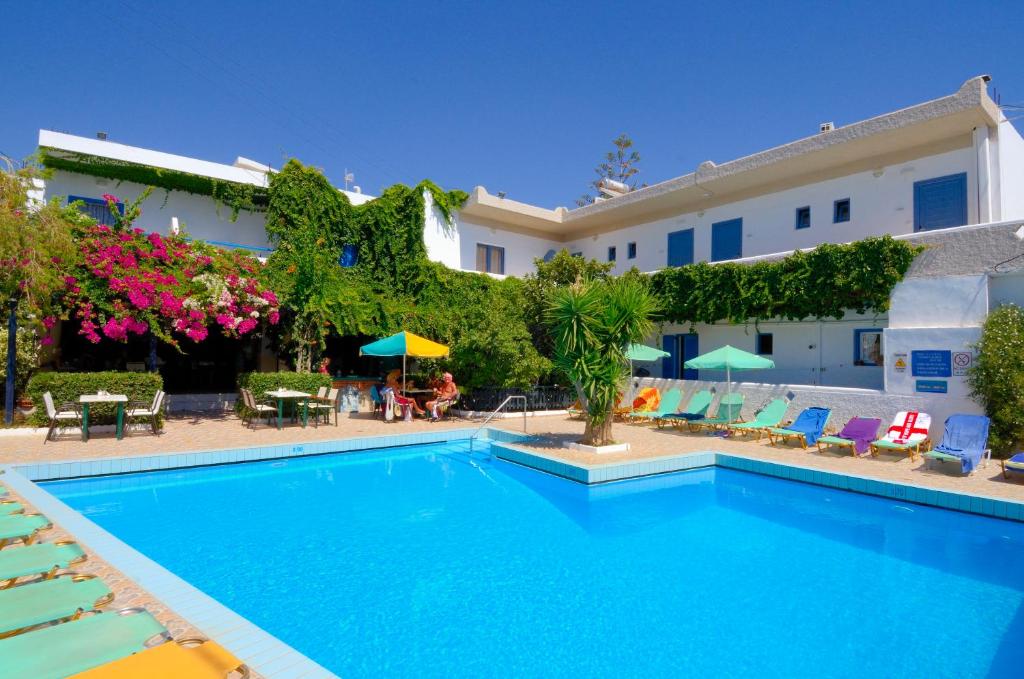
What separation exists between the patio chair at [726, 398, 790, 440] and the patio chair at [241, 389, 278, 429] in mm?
10906

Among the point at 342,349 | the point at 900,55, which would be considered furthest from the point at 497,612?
the point at 342,349

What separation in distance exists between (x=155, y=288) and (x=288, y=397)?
12.3ft

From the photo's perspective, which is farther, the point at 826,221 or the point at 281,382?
the point at 826,221

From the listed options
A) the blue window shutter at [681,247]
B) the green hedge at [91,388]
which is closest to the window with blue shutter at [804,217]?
the blue window shutter at [681,247]

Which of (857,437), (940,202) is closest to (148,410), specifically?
(857,437)


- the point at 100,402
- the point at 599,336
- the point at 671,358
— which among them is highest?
the point at 599,336

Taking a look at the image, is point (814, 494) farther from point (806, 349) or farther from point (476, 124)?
point (476, 124)

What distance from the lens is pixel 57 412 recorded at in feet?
36.6

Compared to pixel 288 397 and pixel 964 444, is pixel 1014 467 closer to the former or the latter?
pixel 964 444

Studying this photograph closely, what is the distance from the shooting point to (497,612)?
5230 millimetres

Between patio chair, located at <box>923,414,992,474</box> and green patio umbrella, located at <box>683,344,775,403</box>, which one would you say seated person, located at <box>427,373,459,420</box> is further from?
patio chair, located at <box>923,414,992,474</box>

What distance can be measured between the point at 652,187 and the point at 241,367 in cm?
1592

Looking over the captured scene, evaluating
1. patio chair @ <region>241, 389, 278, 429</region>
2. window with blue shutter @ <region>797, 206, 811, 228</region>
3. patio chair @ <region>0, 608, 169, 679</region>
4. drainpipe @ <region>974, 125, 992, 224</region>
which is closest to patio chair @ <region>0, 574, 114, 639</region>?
patio chair @ <region>0, 608, 169, 679</region>

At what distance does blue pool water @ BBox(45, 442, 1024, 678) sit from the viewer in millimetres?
4586
